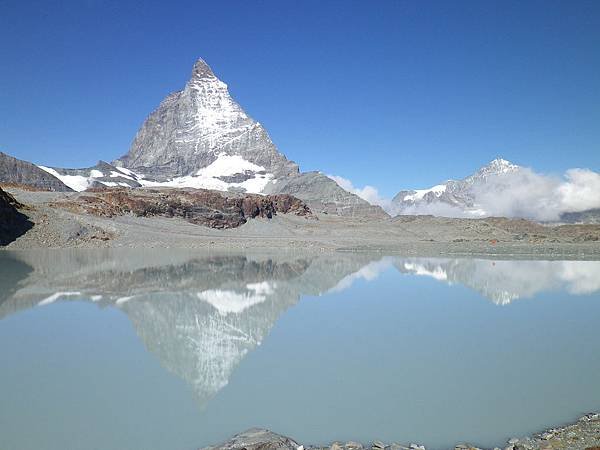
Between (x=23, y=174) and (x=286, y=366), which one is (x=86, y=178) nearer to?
(x=23, y=174)

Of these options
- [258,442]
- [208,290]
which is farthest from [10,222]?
[258,442]

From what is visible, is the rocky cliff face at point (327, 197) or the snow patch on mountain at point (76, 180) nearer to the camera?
the rocky cliff face at point (327, 197)

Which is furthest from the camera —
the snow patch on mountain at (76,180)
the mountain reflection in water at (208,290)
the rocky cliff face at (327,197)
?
the snow patch on mountain at (76,180)

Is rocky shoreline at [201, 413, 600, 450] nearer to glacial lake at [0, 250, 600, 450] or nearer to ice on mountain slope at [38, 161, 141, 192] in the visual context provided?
glacial lake at [0, 250, 600, 450]

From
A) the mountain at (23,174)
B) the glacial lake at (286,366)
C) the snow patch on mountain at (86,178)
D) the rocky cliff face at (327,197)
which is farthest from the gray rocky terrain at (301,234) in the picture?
the snow patch on mountain at (86,178)

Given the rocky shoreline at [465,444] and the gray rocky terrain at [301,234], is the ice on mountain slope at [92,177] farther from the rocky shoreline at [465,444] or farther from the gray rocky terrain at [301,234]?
the rocky shoreline at [465,444]

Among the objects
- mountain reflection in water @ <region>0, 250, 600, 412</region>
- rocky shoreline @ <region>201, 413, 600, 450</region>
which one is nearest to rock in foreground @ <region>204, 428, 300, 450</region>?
rocky shoreline @ <region>201, 413, 600, 450</region>
